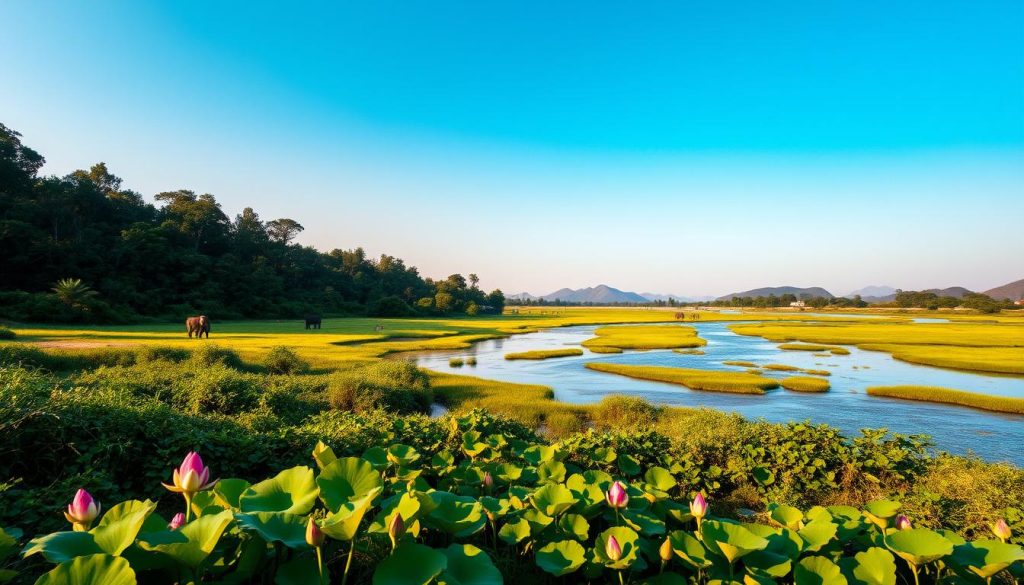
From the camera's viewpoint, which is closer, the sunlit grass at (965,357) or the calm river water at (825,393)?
the calm river water at (825,393)

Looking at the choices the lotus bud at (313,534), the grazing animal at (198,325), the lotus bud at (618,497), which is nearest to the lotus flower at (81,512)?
the lotus bud at (313,534)

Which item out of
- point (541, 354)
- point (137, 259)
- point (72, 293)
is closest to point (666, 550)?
point (541, 354)

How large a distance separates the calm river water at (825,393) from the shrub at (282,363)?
763 centimetres

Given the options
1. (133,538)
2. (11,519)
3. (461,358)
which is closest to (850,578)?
(133,538)

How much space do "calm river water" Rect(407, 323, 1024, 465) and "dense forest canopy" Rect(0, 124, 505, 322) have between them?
115 feet

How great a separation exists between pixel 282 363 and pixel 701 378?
62.9ft

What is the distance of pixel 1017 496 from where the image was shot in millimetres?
6109

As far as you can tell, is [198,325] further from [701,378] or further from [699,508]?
[699,508]

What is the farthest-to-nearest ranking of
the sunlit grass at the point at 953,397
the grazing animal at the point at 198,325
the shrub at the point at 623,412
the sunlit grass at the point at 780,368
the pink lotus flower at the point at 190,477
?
the grazing animal at the point at 198,325 → the sunlit grass at the point at 780,368 → the sunlit grass at the point at 953,397 → the shrub at the point at 623,412 → the pink lotus flower at the point at 190,477

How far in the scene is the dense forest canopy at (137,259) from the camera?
40.5 m

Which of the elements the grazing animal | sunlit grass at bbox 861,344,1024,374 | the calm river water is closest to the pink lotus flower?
the calm river water

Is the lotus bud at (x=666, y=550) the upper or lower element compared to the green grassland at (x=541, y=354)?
upper

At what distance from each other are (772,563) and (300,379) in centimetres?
1518

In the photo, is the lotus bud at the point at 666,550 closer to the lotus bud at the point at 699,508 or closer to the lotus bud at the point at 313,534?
the lotus bud at the point at 699,508
